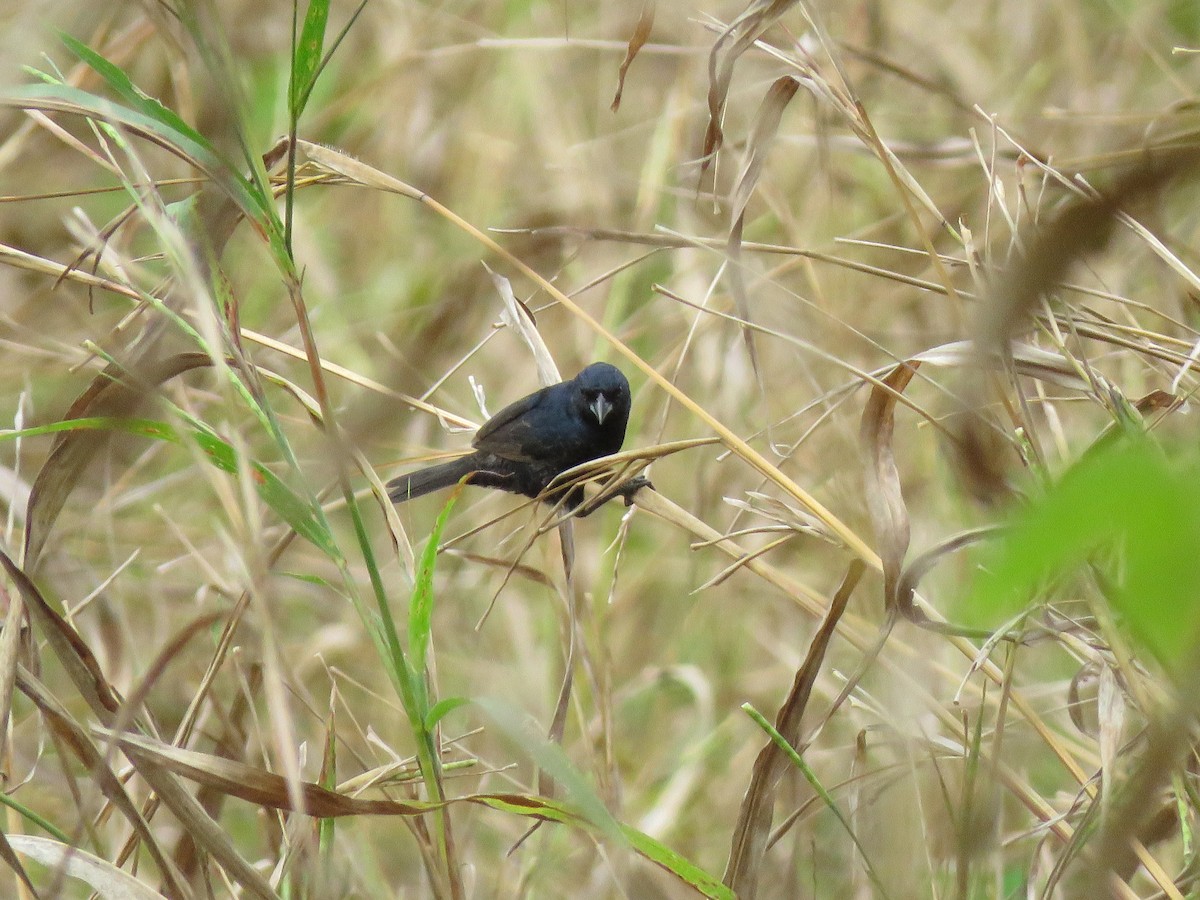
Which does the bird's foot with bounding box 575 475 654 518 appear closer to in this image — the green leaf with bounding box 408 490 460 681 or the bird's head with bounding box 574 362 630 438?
the green leaf with bounding box 408 490 460 681

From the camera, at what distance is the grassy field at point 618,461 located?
141 cm

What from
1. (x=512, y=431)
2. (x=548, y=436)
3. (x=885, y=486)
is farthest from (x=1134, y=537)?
(x=548, y=436)

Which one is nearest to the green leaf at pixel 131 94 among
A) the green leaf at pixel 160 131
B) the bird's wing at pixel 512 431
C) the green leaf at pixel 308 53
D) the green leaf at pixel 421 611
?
the green leaf at pixel 160 131

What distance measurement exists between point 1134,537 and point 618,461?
1.48 metres

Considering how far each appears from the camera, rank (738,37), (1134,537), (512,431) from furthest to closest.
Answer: (512,431) → (738,37) → (1134,537)

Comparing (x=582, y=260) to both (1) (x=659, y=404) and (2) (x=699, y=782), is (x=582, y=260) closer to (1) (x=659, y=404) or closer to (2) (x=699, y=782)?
(1) (x=659, y=404)

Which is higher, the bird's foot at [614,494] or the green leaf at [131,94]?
the green leaf at [131,94]

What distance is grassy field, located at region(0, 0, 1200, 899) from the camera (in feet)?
4.64

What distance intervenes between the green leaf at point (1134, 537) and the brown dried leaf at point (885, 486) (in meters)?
1.05

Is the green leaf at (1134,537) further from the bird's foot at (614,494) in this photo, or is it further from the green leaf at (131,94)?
the bird's foot at (614,494)

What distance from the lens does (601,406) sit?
3951 millimetres

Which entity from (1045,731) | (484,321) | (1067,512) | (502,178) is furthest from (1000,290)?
(502,178)

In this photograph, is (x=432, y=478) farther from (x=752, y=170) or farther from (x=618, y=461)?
(x=752, y=170)

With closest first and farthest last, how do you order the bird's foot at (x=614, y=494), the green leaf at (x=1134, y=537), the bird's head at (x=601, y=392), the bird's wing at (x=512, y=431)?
the green leaf at (x=1134, y=537) → the bird's foot at (x=614, y=494) → the bird's wing at (x=512, y=431) → the bird's head at (x=601, y=392)
